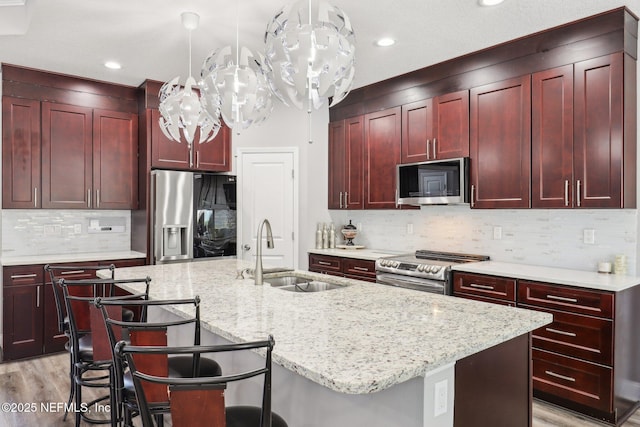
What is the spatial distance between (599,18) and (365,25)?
1.63 m

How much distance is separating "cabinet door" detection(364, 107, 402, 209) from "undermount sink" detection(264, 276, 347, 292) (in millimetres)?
1961

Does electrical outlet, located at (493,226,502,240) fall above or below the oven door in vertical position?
above

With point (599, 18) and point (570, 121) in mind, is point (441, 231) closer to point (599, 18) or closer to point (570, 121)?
point (570, 121)

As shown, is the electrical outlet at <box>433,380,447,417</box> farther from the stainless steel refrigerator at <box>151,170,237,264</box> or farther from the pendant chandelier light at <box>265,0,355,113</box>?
the stainless steel refrigerator at <box>151,170,237,264</box>

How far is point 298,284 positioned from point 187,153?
2.63 meters

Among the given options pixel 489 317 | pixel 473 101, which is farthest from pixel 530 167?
pixel 489 317

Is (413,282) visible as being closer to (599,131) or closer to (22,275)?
(599,131)

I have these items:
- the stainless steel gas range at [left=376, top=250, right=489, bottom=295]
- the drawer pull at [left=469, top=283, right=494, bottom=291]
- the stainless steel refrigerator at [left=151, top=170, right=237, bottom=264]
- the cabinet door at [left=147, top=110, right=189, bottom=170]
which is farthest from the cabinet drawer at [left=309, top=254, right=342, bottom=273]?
the cabinet door at [left=147, top=110, right=189, bottom=170]

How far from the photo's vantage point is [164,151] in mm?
4641

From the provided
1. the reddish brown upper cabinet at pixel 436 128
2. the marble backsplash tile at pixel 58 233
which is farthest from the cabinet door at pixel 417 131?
the marble backsplash tile at pixel 58 233

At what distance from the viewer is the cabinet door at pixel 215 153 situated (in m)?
4.86

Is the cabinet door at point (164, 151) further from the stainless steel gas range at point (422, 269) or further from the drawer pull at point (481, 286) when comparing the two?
the drawer pull at point (481, 286)

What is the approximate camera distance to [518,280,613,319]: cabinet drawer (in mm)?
2725

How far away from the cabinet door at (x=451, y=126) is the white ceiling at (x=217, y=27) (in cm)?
38
